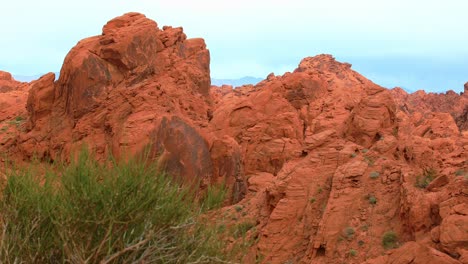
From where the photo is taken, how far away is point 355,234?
12.8 m

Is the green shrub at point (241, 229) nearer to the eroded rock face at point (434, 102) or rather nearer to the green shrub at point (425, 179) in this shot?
the green shrub at point (425, 179)

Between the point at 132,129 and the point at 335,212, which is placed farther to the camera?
the point at 132,129

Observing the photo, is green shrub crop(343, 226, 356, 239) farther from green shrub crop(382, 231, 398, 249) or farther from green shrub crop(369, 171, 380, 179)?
green shrub crop(369, 171, 380, 179)

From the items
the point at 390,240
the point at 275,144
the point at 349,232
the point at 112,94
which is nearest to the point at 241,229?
the point at 349,232

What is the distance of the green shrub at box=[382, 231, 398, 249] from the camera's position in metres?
12.0

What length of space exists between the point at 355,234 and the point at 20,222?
7885 mm

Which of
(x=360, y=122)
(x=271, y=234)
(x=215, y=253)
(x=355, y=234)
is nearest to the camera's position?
(x=215, y=253)

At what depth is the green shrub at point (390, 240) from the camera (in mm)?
12047

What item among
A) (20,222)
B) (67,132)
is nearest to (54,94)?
(67,132)

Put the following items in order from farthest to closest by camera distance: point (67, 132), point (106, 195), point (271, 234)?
point (67, 132) → point (271, 234) → point (106, 195)

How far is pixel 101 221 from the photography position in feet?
25.1

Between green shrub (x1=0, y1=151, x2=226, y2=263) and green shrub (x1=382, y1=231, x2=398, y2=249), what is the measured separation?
515cm

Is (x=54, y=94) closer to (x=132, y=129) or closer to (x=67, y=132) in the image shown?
(x=67, y=132)

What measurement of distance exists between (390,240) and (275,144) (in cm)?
1748
